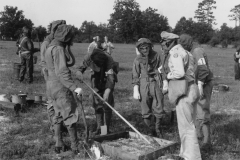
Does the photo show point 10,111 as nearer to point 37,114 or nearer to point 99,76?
point 37,114

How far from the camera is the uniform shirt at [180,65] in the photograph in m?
4.47

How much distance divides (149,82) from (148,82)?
20 millimetres

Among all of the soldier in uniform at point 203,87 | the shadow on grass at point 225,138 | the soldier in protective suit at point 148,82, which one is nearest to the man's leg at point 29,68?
the soldier in protective suit at point 148,82

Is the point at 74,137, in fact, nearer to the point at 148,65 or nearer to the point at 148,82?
the point at 148,82

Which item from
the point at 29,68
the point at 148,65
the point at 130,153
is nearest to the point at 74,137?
the point at 130,153

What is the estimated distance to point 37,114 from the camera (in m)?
7.97

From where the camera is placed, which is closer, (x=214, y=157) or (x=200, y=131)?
(x=214, y=157)

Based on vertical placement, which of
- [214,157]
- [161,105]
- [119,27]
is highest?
[119,27]

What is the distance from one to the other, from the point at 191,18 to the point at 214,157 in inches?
3714

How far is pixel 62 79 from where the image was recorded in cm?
494

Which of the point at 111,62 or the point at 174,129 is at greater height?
the point at 111,62

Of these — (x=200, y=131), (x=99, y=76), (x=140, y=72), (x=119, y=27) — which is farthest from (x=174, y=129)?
(x=119, y=27)

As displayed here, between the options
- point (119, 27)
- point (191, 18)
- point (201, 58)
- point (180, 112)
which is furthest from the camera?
point (191, 18)

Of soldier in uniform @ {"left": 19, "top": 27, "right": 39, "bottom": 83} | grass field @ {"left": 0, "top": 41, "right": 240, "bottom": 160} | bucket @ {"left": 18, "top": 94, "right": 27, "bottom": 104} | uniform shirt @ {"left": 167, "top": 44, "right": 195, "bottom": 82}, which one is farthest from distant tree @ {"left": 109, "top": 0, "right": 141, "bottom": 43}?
uniform shirt @ {"left": 167, "top": 44, "right": 195, "bottom": 82}
